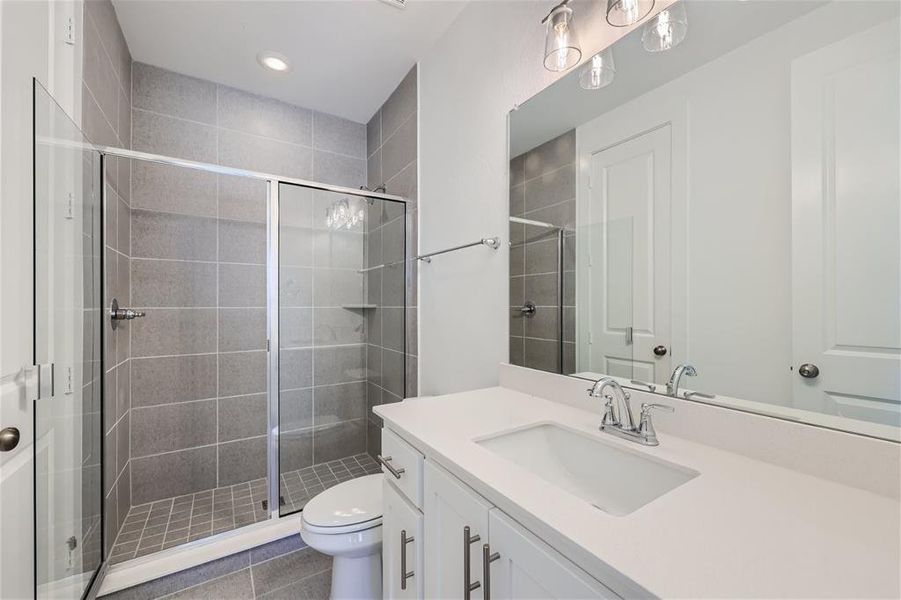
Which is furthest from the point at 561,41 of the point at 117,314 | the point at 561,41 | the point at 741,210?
the point at 117,314

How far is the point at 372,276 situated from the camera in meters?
2.23

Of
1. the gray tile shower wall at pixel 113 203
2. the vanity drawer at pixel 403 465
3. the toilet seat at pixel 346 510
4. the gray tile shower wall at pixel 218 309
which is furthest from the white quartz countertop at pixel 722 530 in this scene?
the gray tile shower wall at pixel 113 203

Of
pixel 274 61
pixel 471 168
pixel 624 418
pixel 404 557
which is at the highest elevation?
pixel 274 61

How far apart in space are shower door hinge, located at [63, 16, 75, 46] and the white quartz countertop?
5.78 ft

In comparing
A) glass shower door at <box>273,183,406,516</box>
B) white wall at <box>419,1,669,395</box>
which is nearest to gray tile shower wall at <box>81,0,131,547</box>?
glass shower door at <box>273,183,406,516</box>

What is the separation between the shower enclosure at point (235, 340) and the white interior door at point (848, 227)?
1.79 meters

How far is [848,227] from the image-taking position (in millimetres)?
688

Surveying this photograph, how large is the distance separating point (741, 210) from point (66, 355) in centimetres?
194

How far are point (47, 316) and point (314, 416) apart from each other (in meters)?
1.30

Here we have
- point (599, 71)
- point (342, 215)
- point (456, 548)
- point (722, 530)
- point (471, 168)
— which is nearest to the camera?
point (722, 530)

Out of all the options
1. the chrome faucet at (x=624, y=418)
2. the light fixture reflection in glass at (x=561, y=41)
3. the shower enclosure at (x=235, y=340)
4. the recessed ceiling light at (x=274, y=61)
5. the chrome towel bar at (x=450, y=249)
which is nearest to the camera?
the chrome faucet at (x=624, y=418)

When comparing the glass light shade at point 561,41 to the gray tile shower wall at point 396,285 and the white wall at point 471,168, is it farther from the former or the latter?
the gray tile shower wall at point 396,285

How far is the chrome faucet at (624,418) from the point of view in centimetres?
88

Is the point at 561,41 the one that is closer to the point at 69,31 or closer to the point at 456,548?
the point at 456,548
